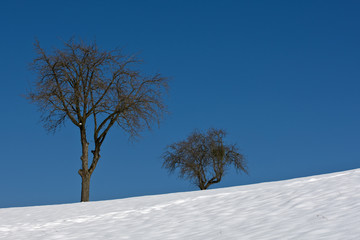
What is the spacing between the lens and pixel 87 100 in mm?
22984

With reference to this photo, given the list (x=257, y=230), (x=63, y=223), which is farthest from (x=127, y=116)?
(x=257, y=230)

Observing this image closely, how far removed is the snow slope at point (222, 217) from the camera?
878cm

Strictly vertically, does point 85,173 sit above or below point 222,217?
above

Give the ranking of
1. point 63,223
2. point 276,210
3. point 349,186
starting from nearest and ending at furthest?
point 276,210
point 349,186
point 63,223

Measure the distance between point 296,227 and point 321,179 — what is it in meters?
6.12

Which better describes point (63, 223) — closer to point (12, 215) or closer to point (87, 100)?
point (12, 215)

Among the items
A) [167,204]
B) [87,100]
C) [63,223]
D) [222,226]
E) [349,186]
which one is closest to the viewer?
[222,226]

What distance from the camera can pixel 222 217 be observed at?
1098 centimetres

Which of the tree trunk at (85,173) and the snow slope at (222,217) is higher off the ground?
the tree trunk at (85,173)

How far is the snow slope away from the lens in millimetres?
8781

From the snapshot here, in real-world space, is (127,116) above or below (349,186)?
above

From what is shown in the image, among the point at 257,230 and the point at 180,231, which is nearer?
the point at 257,230

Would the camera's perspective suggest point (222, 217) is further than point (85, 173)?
No

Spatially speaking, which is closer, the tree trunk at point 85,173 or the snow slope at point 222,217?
the snow slope at point 222,217
